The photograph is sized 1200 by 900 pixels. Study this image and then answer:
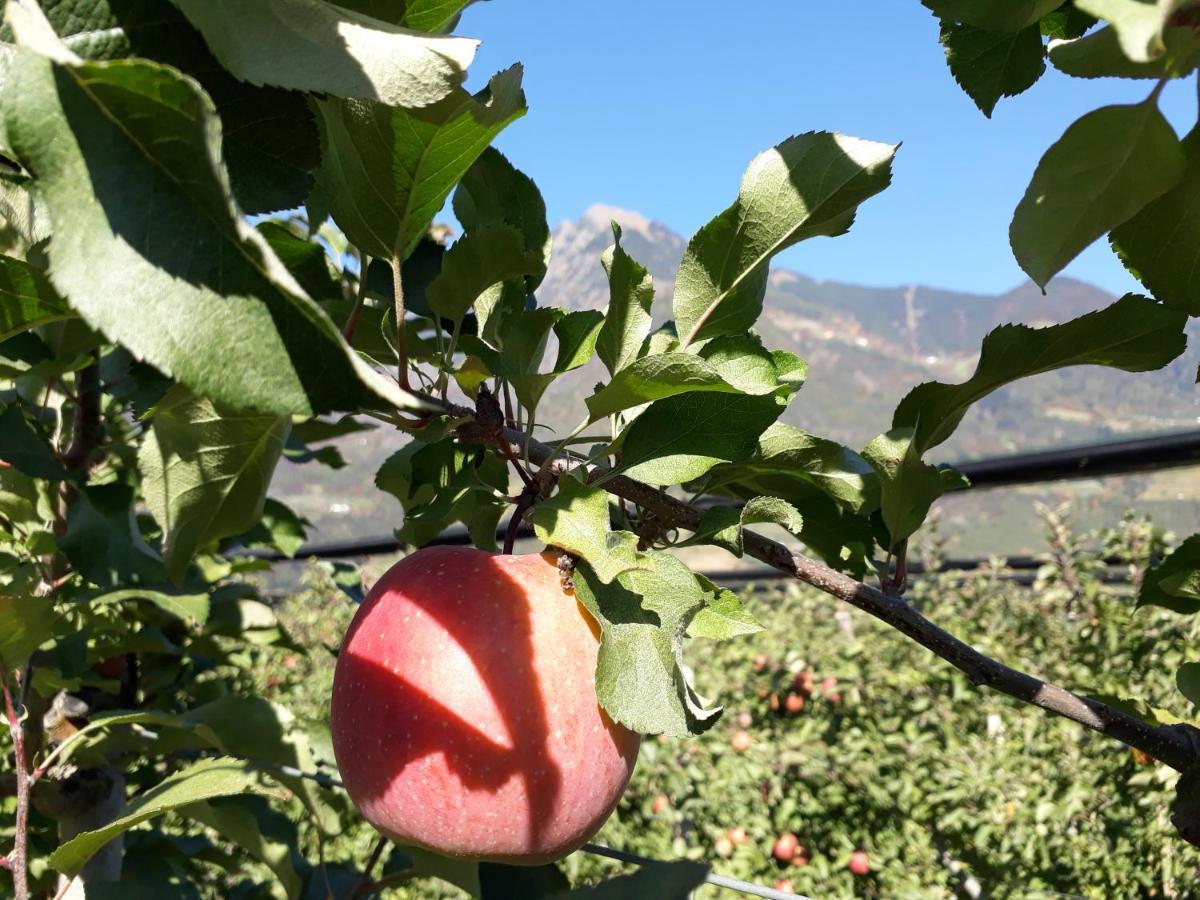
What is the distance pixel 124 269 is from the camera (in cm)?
24

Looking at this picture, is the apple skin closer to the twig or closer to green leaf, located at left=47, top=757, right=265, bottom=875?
green leaf, located at left=47, top=757, right=265, bottom=875

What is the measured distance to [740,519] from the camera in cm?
46

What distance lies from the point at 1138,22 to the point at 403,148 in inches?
9.4

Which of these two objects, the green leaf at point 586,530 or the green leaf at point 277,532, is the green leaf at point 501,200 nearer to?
the green leaf at point 586,530

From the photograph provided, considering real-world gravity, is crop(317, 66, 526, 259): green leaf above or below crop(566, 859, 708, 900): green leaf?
above

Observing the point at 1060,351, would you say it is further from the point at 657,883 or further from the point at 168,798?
the point at 168,798

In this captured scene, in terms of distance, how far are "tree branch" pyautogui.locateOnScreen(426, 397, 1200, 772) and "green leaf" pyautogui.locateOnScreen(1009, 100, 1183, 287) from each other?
8.1 inches

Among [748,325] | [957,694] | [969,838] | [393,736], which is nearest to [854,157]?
[748,325]

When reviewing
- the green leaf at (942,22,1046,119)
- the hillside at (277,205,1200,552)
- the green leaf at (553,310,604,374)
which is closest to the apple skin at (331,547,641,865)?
the green leaf at (553,310,604,374)

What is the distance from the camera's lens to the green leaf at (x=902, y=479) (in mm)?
513

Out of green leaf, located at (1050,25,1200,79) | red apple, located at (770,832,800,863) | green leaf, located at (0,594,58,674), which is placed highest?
green leaf, located at (1050,25,1200,79)

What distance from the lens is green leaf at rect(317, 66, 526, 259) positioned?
349 millimetres

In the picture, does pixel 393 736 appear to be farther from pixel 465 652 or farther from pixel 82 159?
pixel 82 159

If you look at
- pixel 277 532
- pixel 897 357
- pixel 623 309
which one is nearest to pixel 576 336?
pixel 623 309
